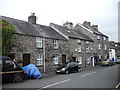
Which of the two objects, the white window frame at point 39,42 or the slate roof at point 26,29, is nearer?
the slate roof at point 26,29

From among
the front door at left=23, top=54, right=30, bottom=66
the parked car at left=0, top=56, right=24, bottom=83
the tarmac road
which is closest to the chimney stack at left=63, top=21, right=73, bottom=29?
the front door at left=23, top=54, right=30, bottom=66

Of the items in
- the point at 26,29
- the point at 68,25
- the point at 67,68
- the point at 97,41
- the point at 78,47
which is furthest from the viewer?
the point at 97,41

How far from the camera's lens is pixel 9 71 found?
10.2m

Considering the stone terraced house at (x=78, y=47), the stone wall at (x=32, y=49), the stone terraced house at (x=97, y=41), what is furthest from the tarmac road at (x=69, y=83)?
the stone terraced house at (x=97, y=41)

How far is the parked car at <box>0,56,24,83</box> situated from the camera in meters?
9.92

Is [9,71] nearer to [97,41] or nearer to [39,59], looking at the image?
[39,59]

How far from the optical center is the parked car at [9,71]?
9924 millimetres

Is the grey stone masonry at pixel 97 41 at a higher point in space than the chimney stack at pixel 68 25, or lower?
lower

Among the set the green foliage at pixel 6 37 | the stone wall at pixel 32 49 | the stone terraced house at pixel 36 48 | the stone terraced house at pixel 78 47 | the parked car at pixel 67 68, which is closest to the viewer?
the green foliage at pixel 6 37

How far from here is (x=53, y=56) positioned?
2072cm

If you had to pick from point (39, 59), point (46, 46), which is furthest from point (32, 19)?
point (39, 59)

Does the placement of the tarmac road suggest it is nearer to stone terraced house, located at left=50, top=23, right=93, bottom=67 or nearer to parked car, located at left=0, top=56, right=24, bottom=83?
parked car, located at left=0, top=56, right=24, bottom=83

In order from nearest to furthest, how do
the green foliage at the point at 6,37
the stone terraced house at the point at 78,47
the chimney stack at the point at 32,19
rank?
the green foliage at the point at 6,37
the chimney stack at the point at 32,19
the stone terraced house at the point at 78,47

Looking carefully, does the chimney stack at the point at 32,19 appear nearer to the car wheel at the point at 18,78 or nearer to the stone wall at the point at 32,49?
the stone wall at the point at 32,49
